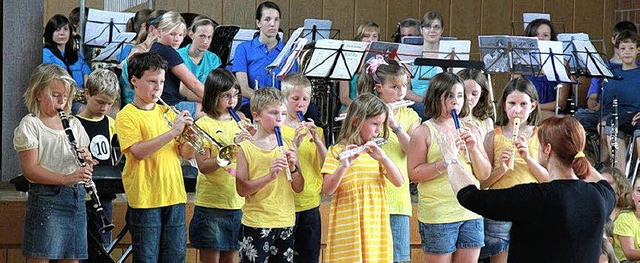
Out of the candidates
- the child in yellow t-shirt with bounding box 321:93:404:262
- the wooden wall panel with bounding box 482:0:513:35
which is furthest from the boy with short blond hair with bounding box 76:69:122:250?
the wooden wall panel with bounding box 482:0:513:35

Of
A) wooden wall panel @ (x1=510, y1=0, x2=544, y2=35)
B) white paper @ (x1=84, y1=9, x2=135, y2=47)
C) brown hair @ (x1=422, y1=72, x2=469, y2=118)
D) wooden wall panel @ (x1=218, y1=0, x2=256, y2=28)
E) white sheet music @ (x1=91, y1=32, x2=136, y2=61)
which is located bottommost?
brown hair @ (x1=422, y1=72, x2=469, y2=118)

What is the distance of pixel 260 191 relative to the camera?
5387 mm

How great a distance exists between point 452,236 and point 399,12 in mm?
5903

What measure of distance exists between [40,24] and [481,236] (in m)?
2.94

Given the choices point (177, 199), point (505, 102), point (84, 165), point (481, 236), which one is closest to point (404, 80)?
point (505, 102)

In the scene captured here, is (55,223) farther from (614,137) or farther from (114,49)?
(614,137)

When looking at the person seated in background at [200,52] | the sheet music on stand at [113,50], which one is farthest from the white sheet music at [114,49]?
the person seated in background at [200,52]

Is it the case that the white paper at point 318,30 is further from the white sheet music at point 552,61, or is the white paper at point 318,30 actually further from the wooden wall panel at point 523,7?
the wooden wall panel at point 523,7

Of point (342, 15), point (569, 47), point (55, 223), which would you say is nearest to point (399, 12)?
point (342, 15)

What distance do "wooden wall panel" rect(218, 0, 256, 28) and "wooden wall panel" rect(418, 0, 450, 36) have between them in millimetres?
1673

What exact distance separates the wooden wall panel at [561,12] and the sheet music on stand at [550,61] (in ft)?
11.9

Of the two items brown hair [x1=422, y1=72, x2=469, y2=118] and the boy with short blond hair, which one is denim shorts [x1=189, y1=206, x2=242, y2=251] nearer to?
the boy with short blond hair

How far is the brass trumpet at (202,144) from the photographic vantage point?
5.40 meters

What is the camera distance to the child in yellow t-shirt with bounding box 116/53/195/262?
5293 mm
